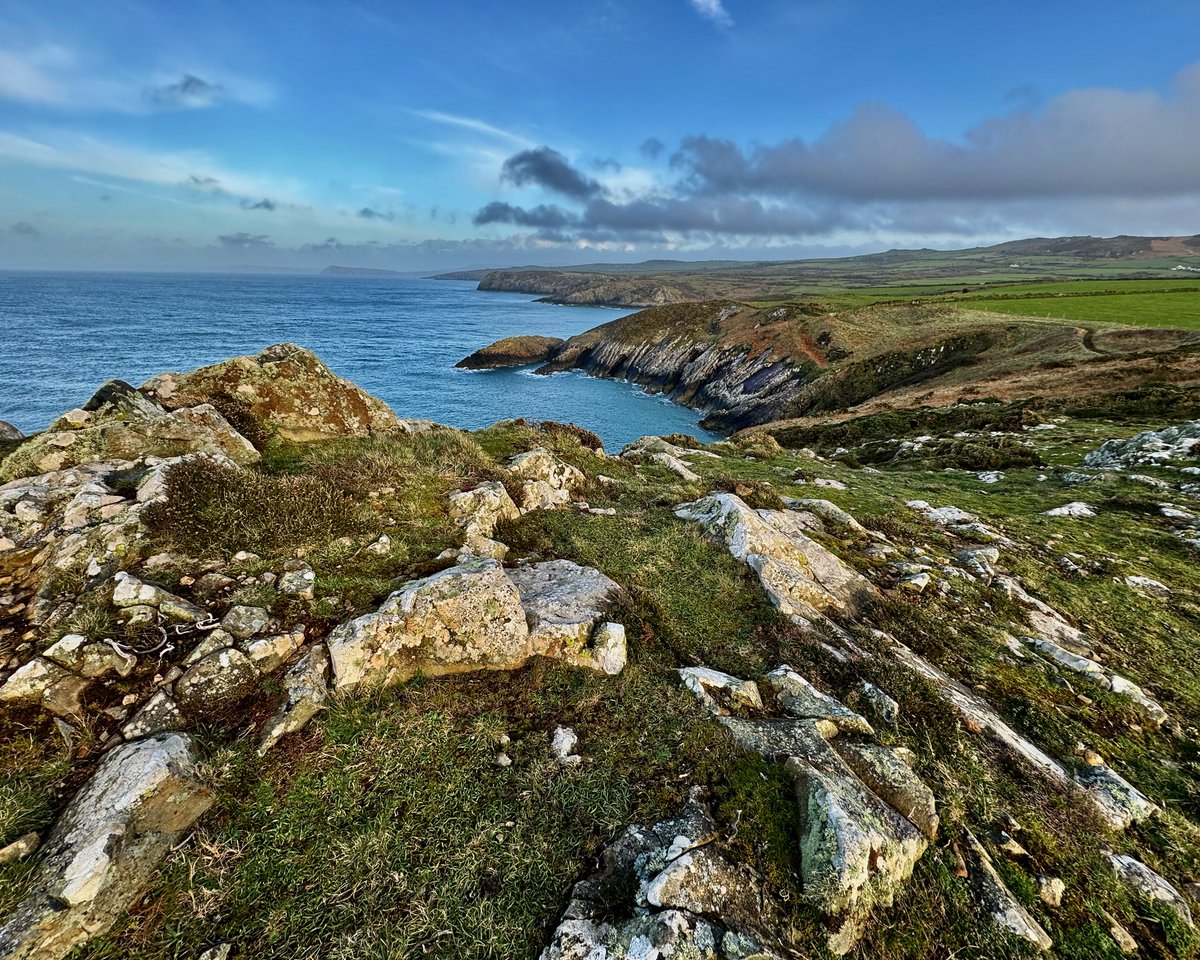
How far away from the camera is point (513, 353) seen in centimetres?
9750

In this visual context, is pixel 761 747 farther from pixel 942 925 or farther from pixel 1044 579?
pixel 1044 579

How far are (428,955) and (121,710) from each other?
422cm

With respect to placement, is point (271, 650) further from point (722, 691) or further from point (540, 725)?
point (722, 691)

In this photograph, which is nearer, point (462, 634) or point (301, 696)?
point (301, 696)

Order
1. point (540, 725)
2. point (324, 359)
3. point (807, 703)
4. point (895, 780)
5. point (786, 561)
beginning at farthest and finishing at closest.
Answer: point (324, 359)
point (786, 561)
point (807, 703)
point (540, 725)
point (895, 780)

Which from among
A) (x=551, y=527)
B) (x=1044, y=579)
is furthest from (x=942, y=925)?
(x=1044, y=579)

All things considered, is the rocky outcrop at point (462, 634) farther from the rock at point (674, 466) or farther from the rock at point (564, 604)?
the rock at point (674, 466)

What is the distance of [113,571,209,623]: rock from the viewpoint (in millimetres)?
6309

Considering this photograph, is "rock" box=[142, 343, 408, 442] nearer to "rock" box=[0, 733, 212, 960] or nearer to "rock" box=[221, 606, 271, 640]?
"rock" box=[221, 606, 271, 640]

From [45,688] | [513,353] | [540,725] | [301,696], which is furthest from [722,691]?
[513,353]

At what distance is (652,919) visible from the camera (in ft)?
13.4

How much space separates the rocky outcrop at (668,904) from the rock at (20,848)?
4.33 meters

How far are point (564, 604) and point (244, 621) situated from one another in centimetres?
429

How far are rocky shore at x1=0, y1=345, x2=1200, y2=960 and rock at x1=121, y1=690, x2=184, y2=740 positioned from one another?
0.03m
